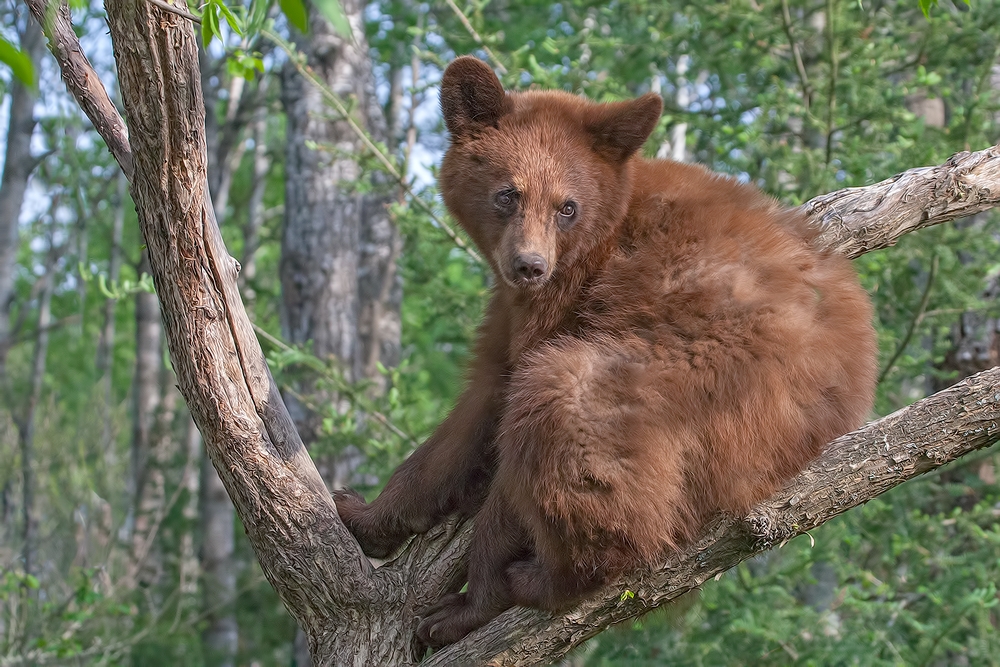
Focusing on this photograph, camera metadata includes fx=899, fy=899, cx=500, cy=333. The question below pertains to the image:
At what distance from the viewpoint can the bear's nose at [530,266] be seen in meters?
3.55

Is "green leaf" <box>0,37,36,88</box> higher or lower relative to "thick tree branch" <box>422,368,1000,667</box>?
higher

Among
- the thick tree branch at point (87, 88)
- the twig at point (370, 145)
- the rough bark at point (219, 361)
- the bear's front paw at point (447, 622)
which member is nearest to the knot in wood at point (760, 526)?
the bear's front paw at point (447, 622)

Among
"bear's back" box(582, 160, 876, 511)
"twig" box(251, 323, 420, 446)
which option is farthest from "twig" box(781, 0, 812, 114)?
"twig" box(251, 323, 420, 446)

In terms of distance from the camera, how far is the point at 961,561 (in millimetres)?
5953

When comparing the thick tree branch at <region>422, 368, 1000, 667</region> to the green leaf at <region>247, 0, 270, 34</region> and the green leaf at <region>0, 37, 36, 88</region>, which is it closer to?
the green leaf at <region>247, 0, 270, 34</region>

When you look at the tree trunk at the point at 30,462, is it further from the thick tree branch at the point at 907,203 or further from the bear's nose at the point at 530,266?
the thick tree branch at the point at 907,203

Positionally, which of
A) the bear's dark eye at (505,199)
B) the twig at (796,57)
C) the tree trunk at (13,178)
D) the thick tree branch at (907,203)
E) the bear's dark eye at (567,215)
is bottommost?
the thick tree branch at (907,203)

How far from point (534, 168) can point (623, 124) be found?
428mm

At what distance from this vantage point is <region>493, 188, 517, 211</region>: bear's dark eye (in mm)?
3973

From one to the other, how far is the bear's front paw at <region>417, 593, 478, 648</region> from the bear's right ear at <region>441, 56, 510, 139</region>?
2.12 meters

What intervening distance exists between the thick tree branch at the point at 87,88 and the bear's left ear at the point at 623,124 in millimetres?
1942

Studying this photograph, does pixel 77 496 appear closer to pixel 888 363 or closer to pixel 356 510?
pixel 356 510

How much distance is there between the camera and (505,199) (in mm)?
4000

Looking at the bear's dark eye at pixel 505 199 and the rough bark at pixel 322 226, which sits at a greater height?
the rough bark at pixel 322 226
